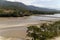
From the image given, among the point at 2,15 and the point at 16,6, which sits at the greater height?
the point at 16,6

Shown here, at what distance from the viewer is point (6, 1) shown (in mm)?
42344

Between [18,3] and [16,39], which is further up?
[18,3]

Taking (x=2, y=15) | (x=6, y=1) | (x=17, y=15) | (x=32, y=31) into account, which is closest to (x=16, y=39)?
(x=32, y=31)

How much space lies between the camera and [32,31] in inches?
465

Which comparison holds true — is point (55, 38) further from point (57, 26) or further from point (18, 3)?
point (18, 3)

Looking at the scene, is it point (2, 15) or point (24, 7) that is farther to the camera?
point (24, 7)

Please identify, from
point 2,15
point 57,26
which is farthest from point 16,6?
point 57,26

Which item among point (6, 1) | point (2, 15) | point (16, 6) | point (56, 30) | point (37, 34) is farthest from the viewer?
point (16, 6)

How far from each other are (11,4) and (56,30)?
28.8 m

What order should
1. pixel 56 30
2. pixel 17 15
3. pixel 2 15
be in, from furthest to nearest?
pixel 17 15, pixel 2 15, pixel 56 30

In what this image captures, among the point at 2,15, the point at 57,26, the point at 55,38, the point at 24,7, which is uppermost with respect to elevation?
the point at 24,7

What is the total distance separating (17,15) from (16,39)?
23.7 metres

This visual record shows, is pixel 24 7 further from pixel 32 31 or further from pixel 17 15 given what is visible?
pixel 32 31

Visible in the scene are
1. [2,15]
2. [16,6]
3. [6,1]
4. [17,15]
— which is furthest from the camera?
[16,6]
